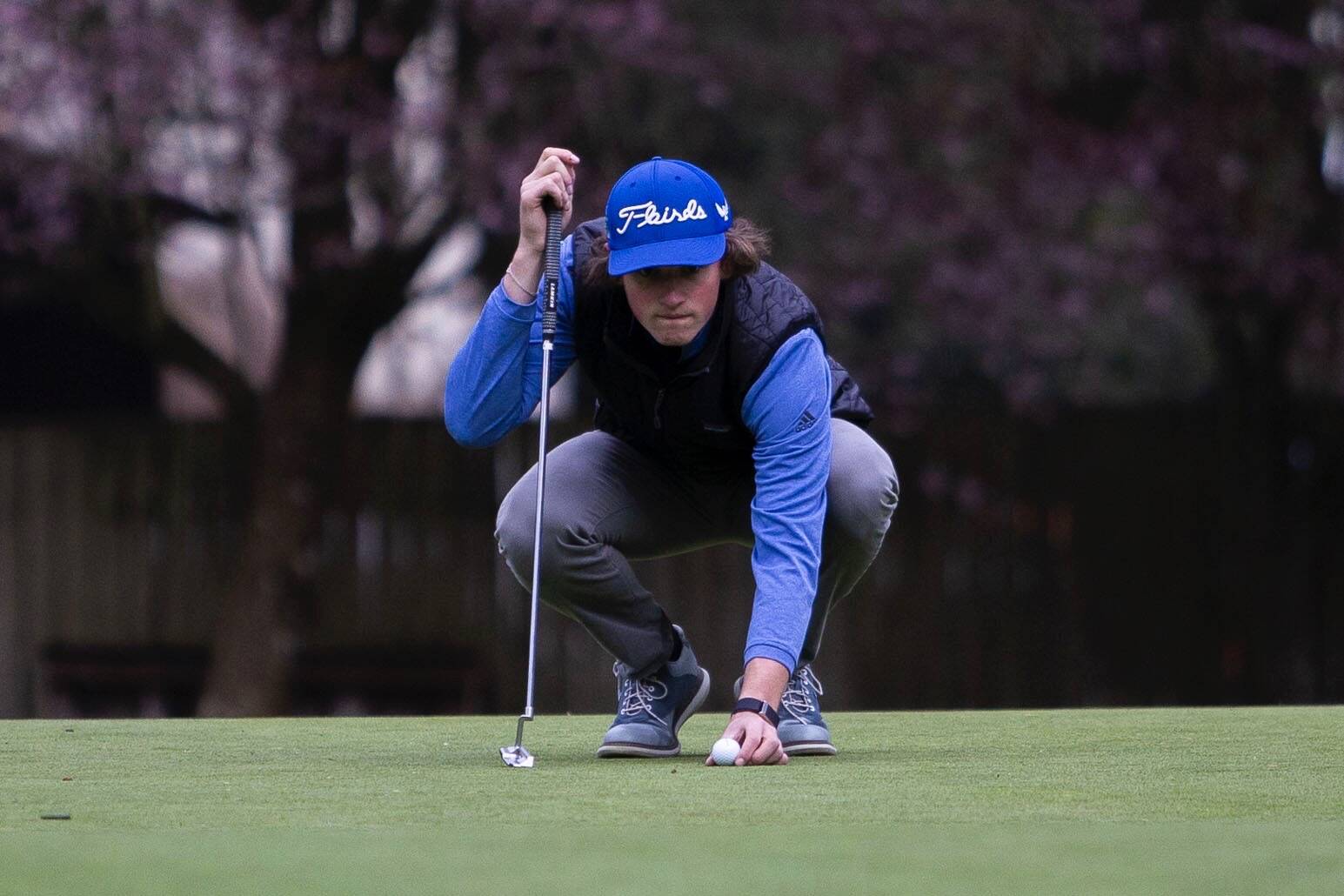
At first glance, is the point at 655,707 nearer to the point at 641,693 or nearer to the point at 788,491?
the point at 641,693

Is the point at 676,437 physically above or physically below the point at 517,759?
above

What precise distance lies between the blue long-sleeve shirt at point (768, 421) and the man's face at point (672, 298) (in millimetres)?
141

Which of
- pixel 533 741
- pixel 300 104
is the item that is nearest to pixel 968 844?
pixel 533 741

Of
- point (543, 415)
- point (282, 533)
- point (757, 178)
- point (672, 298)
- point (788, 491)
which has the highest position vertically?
point (757, 178)

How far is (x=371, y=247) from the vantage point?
35.8 feet

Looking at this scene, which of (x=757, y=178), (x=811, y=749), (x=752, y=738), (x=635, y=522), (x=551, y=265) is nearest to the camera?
(x=752, y=738)

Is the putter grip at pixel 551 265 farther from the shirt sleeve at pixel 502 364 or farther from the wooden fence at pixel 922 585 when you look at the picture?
the wooden fence at pixel 922 585

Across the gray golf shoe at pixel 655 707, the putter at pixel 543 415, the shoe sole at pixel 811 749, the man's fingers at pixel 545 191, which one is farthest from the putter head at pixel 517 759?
the man's fingers at pixel 545 191

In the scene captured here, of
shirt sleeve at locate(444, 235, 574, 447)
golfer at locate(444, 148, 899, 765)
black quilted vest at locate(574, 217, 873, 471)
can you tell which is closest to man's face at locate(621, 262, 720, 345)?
golfer at locate(444, 148, 899, 765)

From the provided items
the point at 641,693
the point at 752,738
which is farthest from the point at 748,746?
the point at 641,693

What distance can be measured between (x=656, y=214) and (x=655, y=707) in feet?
3.61

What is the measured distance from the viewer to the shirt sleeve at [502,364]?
4367mm

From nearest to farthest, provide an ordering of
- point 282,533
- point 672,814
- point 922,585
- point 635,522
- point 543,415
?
point 672,814 < point 543,415 < point 635,522 < point 282,533 < point 922,585

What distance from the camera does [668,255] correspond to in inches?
162
